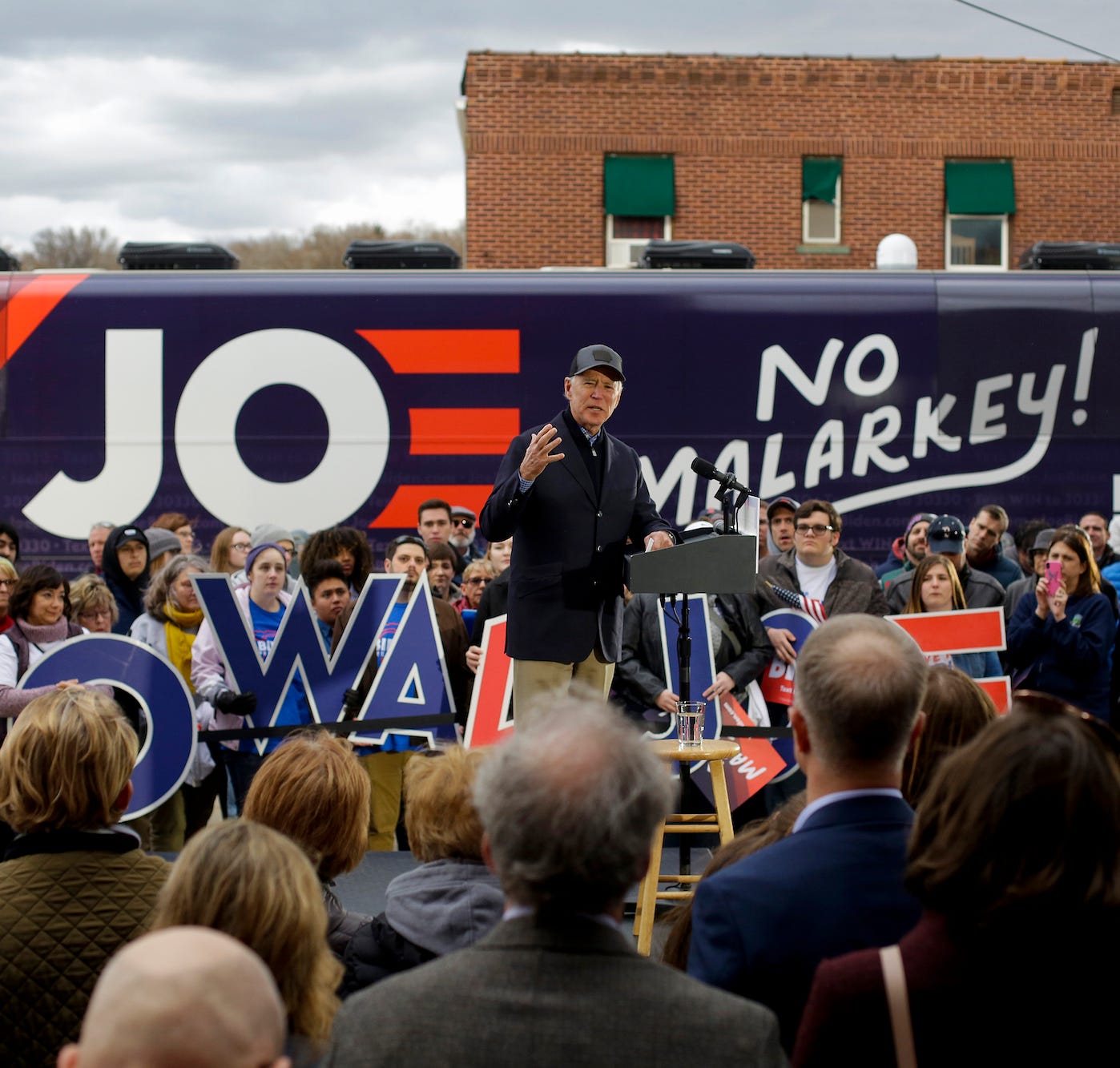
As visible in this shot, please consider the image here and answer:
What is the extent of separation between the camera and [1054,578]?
6766 millimetres

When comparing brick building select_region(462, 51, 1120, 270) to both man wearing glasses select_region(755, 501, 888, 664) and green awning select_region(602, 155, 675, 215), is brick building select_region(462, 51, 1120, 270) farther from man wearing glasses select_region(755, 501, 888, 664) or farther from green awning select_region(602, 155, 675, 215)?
man wearing glasses select_region(755, 501, 888, 664)

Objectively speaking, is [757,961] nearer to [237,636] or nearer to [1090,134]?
[237,636]

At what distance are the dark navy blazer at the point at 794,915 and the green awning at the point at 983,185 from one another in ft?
67.7

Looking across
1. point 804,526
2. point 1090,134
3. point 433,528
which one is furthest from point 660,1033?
point 1090,134

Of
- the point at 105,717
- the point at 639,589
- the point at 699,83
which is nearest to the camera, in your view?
the point at 105,717

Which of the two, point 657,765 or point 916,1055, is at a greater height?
point 657,765

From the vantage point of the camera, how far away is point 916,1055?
180 centimetres

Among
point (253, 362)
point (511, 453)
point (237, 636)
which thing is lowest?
point (237, 636)

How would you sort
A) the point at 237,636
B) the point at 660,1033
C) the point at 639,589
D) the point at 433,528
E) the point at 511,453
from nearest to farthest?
the point at 660,1033 → the point at 639,589 → the point at 511,453 → the point at 237,636 → the point at 433,528

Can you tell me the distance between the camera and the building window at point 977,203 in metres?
21.1

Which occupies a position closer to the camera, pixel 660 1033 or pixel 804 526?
pixel 660 1033

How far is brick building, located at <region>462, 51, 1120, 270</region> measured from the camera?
20.6 metres

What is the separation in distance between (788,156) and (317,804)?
63.5 feet

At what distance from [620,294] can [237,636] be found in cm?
492
